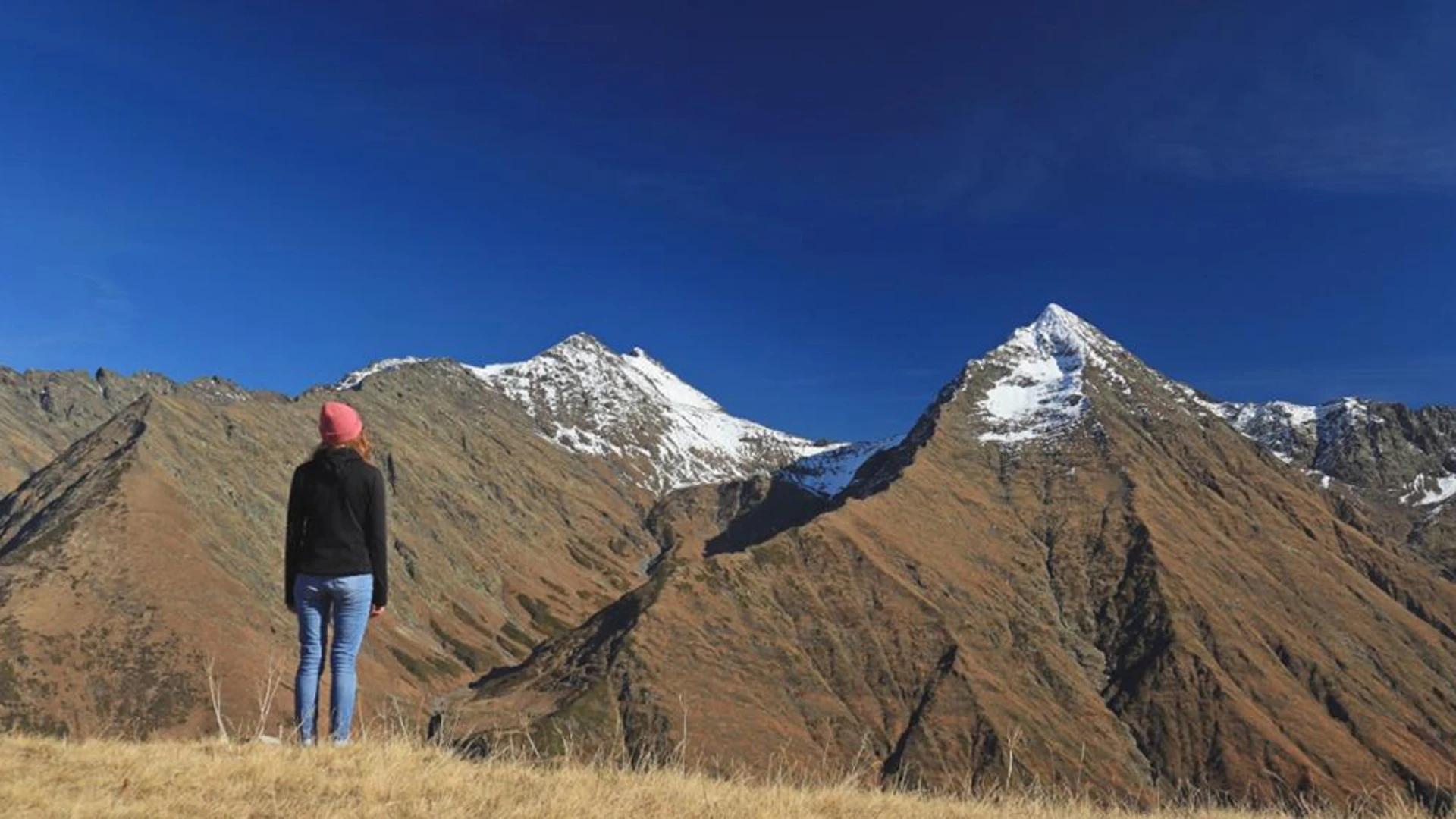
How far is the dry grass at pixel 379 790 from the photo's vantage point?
8836mm

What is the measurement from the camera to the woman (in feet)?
36.8

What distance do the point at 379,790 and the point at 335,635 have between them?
2875 millimetres

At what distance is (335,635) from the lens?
11.6 metres

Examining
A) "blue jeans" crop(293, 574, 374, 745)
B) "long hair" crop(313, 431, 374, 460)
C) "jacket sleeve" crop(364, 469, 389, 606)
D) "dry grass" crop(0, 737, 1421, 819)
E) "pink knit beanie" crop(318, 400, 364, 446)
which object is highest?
"pink knit beanie" crop(318, 400, 364, 446)

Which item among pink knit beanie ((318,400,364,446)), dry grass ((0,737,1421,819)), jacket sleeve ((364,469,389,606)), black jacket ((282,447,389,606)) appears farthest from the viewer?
pink knit beanie ((318,400,364,446))

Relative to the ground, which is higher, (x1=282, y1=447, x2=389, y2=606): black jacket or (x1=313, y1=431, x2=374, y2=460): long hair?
(x1=313, y1=431, x2=374, y2=460): long hair

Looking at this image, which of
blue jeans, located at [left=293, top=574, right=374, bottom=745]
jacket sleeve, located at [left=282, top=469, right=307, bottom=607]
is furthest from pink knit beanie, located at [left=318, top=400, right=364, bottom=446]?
blue jeans, located at [left=293, top=574, right=374, bottom=745]

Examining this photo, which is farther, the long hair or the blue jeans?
the long hair

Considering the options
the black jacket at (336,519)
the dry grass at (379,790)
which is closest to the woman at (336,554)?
the black jacket at (336,519)

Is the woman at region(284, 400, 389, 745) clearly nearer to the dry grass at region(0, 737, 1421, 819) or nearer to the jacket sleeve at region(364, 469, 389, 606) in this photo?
the jacket sleeve at region(364, 469, 389, 606)

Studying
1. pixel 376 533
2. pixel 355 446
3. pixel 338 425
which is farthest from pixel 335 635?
pixel 338 425

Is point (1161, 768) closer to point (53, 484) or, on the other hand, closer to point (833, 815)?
point (833, 815)

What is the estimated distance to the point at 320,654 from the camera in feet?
38.2

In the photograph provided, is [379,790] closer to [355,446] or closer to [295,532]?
[295,532]
